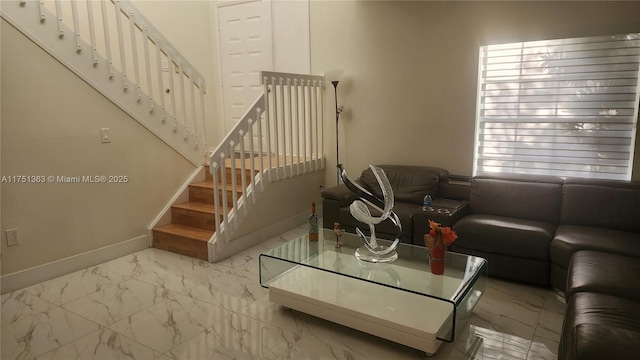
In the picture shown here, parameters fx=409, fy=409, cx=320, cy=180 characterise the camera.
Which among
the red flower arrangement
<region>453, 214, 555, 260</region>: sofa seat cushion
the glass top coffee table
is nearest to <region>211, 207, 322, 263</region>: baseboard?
the glass top coffee table

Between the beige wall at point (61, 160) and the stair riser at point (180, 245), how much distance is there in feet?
0.62

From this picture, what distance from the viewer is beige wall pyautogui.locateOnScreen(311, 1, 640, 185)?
12.2ft

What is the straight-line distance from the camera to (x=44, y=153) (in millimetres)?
3359

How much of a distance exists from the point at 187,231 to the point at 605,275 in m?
3.45

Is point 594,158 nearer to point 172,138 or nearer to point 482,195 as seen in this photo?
point 482,195

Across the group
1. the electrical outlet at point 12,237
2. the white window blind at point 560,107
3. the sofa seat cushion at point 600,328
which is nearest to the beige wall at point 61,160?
the electrical outlet at point 12,237

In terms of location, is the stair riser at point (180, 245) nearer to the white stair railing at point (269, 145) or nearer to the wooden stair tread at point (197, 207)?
the white stair railing at point (269, 145)

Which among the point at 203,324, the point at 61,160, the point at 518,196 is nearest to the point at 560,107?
the point at 518,196

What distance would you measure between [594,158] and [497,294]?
1.70m

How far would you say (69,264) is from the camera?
3.56 metres

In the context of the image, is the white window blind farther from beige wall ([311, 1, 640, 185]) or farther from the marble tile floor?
the marble tile floor

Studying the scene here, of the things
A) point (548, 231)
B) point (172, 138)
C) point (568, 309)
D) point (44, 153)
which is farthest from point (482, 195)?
point (44, 153)

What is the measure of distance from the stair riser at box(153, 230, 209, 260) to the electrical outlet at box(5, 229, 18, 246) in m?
1.20

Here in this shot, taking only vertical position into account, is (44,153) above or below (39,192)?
above
